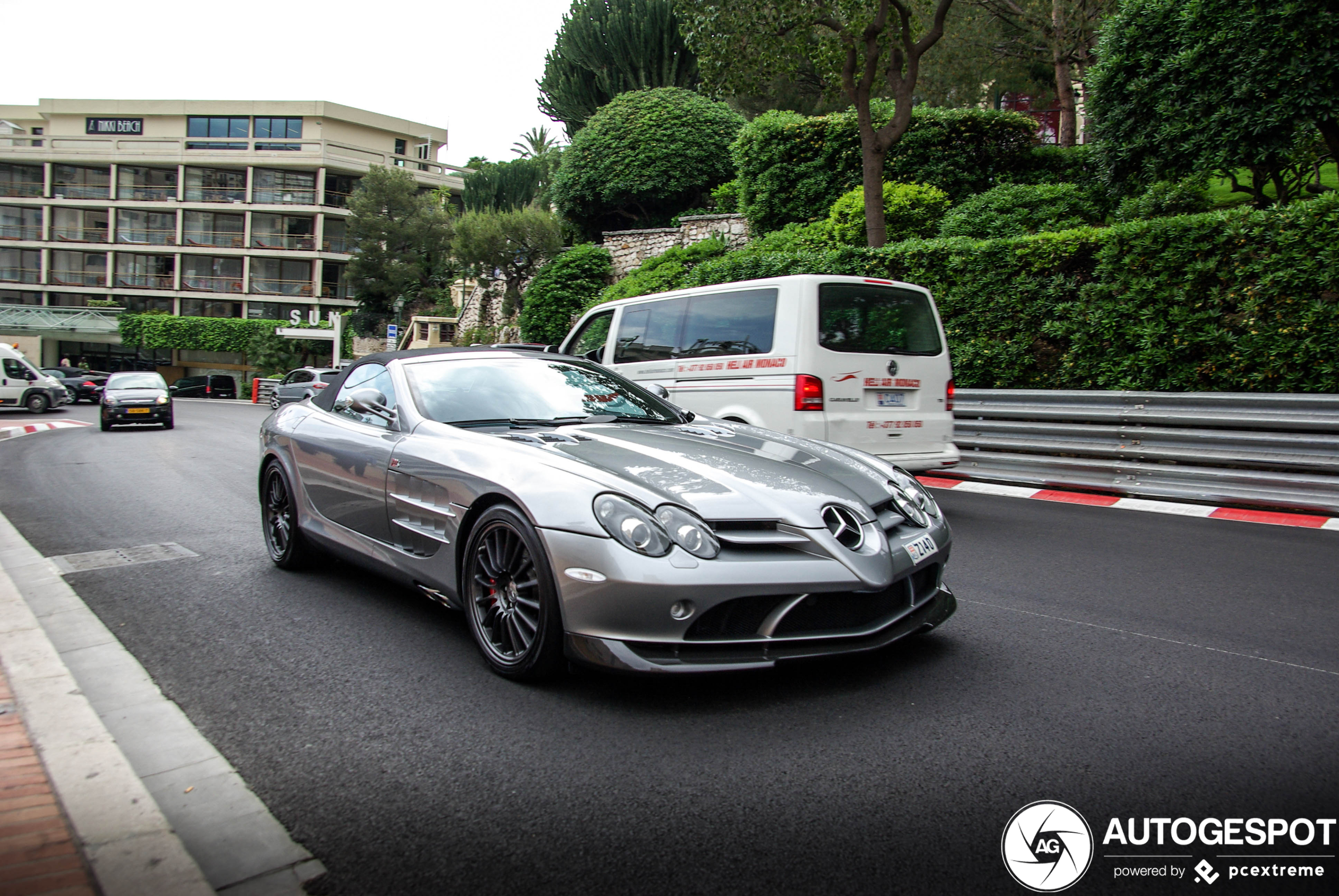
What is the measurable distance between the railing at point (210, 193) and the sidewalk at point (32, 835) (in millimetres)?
68226

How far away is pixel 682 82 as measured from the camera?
1126 inches

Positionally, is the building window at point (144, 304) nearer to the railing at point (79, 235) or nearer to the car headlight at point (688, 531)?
the railing at point (79, 235)

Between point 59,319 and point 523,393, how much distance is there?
211 feet

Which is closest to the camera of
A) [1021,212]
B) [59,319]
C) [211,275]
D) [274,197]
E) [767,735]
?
[767,735]

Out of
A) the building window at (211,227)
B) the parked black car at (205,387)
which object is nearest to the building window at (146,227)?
the building window at (211,227)

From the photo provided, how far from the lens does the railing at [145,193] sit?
63344mm

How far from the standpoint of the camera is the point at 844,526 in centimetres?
337

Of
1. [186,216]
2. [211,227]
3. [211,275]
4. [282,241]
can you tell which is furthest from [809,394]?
[186,216]

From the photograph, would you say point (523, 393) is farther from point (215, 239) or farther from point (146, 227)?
point (146, 227)

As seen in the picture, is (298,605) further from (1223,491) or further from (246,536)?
(1223,491)

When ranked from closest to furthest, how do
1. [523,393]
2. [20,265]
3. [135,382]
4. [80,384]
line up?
[523,393], [135,382], [80,384], [20,265]

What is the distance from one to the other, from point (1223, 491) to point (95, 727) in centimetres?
835

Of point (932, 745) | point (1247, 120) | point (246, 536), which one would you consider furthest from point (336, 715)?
point (1247, 120)

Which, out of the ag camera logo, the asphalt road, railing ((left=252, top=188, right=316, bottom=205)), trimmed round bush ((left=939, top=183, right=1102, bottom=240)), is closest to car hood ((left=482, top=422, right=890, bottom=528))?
the asphalt road
